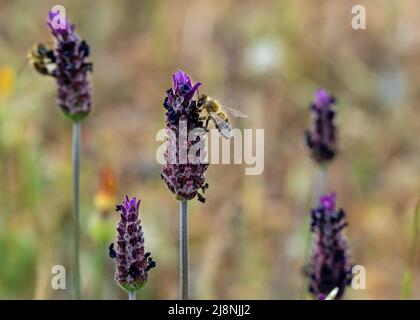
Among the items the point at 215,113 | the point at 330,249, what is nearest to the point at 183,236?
the point at 215,113

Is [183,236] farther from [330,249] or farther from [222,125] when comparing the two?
[330,249]

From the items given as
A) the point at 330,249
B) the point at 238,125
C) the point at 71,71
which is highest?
the point at 71,71

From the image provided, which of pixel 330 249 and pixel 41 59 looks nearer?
pixel 330 249

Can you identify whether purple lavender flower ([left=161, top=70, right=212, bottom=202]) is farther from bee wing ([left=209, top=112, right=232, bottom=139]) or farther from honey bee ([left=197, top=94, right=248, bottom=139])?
bee wing ([left=209, top=112, right=232, bottom=139])

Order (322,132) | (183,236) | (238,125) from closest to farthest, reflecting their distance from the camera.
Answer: (183,236) < (322,132) < (238,125)

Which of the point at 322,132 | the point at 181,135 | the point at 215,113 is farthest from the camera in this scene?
the point at 322,132

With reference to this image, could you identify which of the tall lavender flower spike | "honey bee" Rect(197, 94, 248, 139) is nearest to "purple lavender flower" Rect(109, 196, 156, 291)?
"honey bee" Rect(197, 94, 248, 139)

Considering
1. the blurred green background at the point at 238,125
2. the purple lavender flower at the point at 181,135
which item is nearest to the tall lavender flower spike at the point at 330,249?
the purple lavender flower at the point at 181,135
